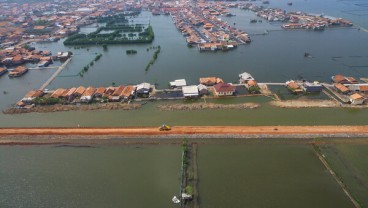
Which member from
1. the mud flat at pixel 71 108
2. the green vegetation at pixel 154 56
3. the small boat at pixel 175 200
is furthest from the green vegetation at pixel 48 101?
the small boat at pixel 175 200

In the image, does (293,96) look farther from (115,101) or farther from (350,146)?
(115,101)

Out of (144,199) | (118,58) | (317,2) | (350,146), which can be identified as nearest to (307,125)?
(350,146)

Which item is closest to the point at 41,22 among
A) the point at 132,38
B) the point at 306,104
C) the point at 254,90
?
the point at 132,38

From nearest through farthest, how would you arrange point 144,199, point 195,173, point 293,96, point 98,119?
point 144,199, point 195,173, point 98,119, point 293,96

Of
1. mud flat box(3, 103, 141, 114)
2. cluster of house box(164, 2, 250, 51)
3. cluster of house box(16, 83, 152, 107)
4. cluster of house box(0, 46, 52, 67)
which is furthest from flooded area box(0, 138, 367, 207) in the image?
cluster of house box(164, 2, 250, 51)

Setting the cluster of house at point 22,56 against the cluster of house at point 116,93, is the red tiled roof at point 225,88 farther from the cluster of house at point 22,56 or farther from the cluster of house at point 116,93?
the cluster of house at point 22,56

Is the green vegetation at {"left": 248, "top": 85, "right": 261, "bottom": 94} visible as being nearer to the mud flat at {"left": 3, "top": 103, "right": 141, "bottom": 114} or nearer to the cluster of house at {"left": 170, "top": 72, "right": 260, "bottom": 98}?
the cluster of house at {"left": 170, "top": 72, "right": 260, "bottom": 98}

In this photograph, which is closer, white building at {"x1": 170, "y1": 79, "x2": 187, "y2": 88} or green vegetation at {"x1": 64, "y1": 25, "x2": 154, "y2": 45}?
white building at {"x1": 170, "y1": 79, "x2": 187, "y2": 88}
